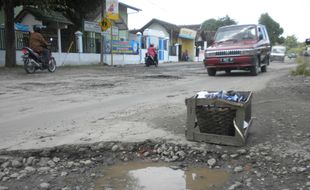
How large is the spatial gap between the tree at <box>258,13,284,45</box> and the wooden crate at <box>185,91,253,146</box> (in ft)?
236

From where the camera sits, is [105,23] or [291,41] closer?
[105,23]

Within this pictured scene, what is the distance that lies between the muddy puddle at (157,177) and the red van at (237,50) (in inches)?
386

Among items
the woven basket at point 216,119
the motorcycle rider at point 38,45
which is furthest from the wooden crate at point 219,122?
the motorcycle rider at point 38,45

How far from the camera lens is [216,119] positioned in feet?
13.4

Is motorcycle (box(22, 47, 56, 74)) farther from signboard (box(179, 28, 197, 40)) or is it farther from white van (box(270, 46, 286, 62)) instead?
signboard (box(179, 28, 197, 40))

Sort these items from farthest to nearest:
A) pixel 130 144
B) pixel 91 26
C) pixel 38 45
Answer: pixel 91 26, pixel 38 45, pixel 130 144

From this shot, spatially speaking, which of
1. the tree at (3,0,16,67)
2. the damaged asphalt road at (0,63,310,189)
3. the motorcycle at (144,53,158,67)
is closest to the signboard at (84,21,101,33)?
the motorcycle at (144,53,158,67)

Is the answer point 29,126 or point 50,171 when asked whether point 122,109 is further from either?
point 50,171

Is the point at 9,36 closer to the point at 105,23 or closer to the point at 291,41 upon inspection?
the point at 105,23

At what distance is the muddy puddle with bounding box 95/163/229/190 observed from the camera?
3297mm

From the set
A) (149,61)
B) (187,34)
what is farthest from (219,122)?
(187,34)

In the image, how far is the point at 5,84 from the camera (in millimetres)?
10469

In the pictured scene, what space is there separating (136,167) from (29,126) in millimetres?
2178

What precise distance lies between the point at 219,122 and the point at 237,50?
9.30 meters
